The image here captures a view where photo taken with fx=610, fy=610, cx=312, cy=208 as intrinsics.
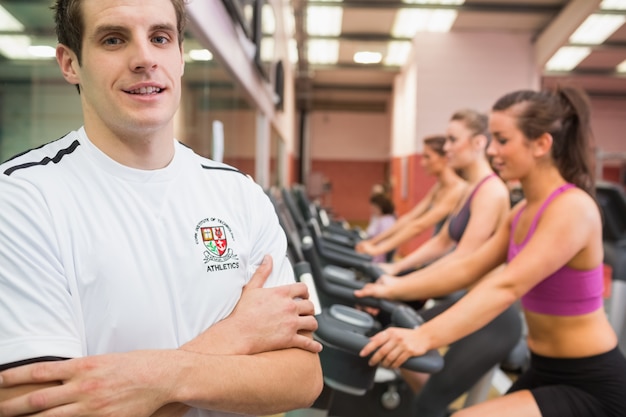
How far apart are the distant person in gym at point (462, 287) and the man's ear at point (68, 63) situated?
135 centimetres

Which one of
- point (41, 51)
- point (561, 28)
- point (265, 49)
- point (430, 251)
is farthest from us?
point (561, 28)

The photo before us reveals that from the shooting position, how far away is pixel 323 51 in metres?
12.1

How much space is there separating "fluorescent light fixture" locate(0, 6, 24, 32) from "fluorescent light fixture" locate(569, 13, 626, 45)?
7926mm

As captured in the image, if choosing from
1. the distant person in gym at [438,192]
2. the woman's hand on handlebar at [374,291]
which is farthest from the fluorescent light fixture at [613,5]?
the woman's hand on handlebar at [374,291]

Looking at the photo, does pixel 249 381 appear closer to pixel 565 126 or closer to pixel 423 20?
pixel 565 126

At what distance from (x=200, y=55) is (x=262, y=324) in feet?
7.05

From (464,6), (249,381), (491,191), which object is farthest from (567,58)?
(249,381)

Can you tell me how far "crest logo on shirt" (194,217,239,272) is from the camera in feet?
3.63

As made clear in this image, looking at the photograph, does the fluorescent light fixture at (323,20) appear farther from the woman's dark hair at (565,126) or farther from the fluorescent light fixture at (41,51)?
the fluorescent light fixture at (41,51)

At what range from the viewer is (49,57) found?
1523 mm

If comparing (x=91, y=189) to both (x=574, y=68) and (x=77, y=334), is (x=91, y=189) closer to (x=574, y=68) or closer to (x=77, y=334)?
(x=77, y=334)

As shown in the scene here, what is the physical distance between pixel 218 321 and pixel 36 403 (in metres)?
0.34

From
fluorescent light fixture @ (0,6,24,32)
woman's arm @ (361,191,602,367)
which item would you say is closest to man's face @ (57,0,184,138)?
fluorescent light fixture @ (0,6,24,32)

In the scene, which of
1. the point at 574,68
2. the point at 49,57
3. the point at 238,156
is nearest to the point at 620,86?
the point at 574,68
